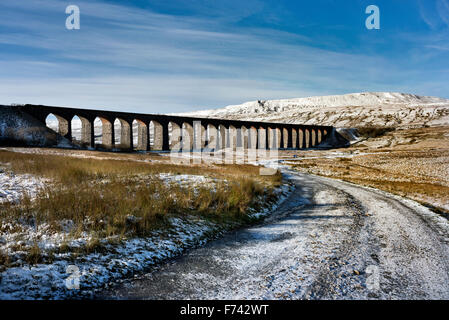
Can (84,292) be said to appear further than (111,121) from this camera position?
No

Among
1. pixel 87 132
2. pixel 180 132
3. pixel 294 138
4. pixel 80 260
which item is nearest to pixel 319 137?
pixel 294 138

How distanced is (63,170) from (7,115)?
1364 inches

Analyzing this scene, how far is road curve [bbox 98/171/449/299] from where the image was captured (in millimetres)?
4250

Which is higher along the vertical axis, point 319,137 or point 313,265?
point 319,137

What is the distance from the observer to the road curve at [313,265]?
425 centimetres

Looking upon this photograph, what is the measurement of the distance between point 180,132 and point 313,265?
5387cm

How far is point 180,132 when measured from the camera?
2260 inches

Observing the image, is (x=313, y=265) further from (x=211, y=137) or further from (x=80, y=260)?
(x=211, y=137)

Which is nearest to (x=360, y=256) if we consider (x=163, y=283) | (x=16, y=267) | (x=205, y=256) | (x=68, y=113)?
(x=205, y=256)

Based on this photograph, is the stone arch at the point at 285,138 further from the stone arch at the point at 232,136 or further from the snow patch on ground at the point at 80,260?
the snow patch on ground at the point at 80,260

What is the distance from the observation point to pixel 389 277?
4.87 metres

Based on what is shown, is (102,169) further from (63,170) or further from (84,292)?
(84,292)

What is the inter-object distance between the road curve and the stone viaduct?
4037cm

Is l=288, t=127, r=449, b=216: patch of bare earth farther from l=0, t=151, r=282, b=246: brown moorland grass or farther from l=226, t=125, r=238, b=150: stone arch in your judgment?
l=226, t=125, r=238, b=150: stone arch
